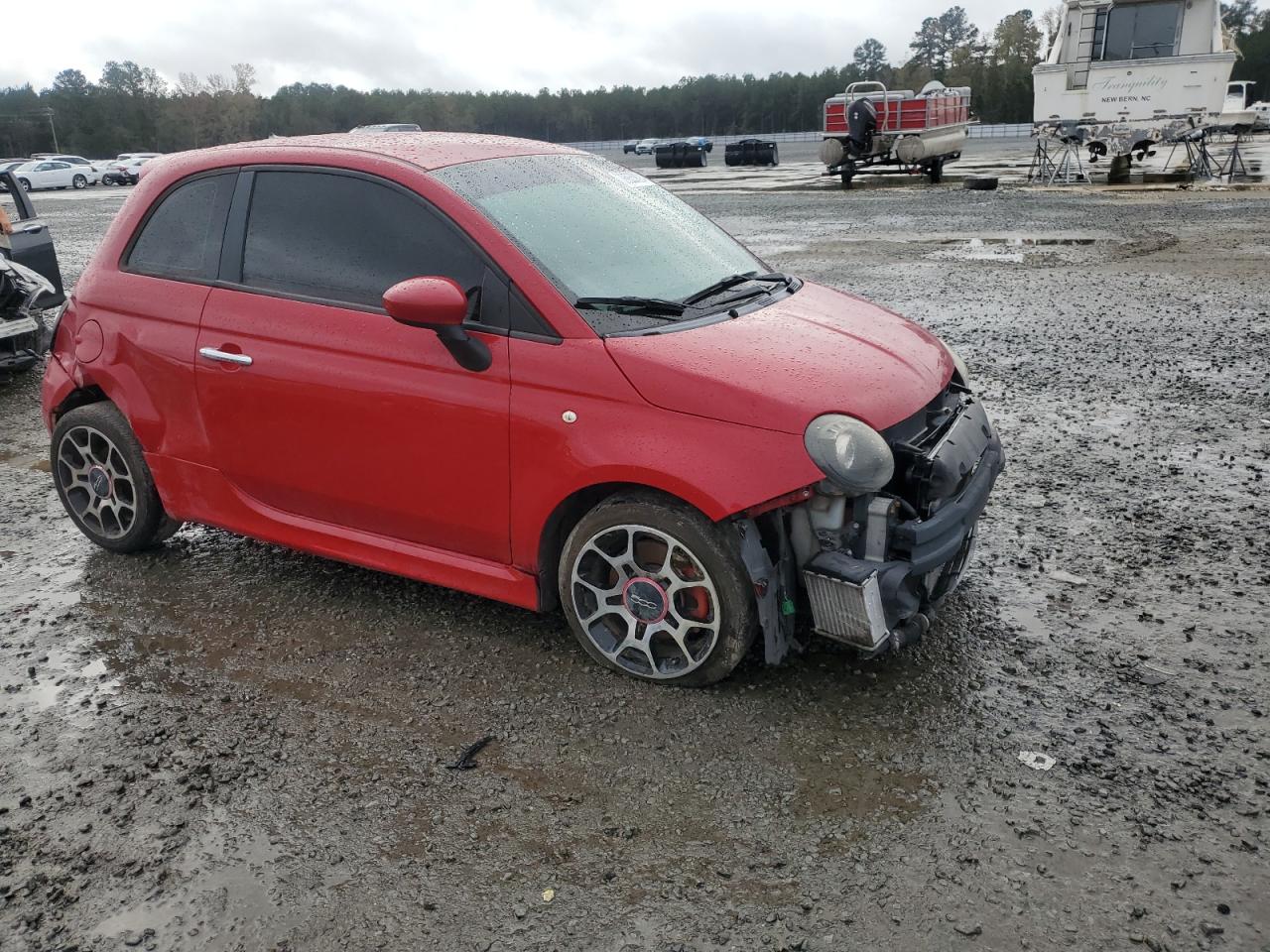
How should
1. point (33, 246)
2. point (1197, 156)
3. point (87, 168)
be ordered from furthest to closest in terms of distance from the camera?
point (87, 168) < point (1197, 156) < point (33, 246)

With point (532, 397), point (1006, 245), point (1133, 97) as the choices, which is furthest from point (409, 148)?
point (1133, 97)

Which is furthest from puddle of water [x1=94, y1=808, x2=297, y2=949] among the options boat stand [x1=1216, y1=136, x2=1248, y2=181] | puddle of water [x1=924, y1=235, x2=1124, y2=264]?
boat stand [x1=1216, y1=136, x2=1248, y2=181]

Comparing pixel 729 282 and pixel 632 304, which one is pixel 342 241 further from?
pixel 729 282

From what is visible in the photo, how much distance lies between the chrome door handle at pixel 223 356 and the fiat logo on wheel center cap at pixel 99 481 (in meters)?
1.02

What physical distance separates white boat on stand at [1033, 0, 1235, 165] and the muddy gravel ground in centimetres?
1798

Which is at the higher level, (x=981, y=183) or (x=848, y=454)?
(x=981, y=183)

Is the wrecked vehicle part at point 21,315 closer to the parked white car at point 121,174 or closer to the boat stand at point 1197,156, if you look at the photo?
the boat stand at point 1197,156

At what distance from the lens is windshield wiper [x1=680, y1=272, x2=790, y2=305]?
3841 mm

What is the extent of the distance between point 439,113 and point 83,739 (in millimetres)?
126881

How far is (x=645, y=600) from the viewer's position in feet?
11.4

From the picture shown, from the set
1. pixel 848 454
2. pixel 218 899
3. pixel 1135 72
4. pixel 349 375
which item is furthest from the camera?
pixel 1135 72

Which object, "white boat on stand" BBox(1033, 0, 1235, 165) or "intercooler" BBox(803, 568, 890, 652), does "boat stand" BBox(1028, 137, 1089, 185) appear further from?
"intercooler" BBox(803, 568, 890, 652)

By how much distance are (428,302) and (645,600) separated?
122cm

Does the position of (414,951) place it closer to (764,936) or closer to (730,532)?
(764,936)
